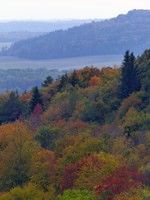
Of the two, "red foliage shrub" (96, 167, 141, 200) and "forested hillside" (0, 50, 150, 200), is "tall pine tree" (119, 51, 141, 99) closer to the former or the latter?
"forested hillside" (0, 50, 150, 200)

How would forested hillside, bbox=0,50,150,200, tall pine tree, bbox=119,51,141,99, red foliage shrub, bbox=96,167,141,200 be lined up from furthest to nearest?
tall pine tree, bbox=119,51,141,99 → forested hillside, bbox=0,50,150,200 → red foliage shrub, bbox=96,167,141,200

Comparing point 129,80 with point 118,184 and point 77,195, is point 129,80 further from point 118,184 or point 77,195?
point 77,195

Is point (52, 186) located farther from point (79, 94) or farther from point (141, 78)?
point (79, 94)

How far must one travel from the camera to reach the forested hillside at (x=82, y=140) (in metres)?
43.0

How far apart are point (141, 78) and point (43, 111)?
18.6m

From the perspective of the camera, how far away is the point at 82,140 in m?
52.5

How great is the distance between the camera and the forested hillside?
4303cm

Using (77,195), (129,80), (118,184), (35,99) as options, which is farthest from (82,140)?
(35,99)

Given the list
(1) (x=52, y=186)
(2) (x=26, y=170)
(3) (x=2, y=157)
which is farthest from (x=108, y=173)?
(3) (x=2, y=157)

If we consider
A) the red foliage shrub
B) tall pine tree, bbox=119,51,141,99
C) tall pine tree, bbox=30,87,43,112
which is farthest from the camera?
tall pine tree, bbox=30,87,43,112

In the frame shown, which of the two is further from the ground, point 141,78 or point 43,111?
point 141,78

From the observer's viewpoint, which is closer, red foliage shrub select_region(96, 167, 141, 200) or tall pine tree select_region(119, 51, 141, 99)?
red foliage shrub select_region(96, 167, 141, 200)

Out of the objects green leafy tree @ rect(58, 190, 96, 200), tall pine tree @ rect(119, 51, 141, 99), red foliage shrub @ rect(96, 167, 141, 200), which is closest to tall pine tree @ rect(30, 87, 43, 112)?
tall pine tree @ rect(119, 51, 141, 99)

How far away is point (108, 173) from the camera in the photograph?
4472cm
